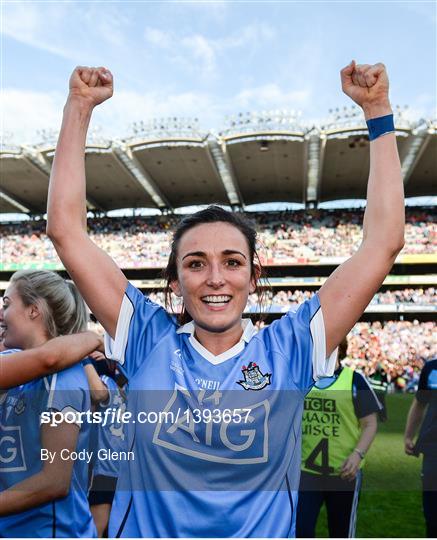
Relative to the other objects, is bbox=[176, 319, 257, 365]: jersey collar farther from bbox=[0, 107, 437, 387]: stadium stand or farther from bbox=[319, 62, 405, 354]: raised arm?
bbox=[0, 107, 437, 387]: stadium stand

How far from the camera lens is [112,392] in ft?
14.1

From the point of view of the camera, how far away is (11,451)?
2.34 metres

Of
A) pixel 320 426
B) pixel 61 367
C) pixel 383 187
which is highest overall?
pixel 383 187

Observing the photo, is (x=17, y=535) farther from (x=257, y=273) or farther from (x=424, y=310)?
(x=424, y=310)

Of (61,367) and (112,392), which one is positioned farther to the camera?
(112,392)

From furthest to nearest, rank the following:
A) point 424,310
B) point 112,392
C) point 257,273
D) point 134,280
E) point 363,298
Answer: point 134,280, point 424,310, point 112,392, point 257,273, point 363,298

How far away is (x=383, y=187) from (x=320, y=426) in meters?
3.07

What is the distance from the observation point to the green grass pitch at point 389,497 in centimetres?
535

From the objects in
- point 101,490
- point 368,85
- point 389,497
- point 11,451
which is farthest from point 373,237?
point 389,497

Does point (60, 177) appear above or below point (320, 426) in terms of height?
above

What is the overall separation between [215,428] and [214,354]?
0.90ft

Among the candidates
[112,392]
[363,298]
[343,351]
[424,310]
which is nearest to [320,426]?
[343,351]

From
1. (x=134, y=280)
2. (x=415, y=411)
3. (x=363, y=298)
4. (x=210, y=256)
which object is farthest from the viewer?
(x=134, y=280)

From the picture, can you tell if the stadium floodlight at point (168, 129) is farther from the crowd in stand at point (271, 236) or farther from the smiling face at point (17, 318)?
the smiling face at point (17, 318)
